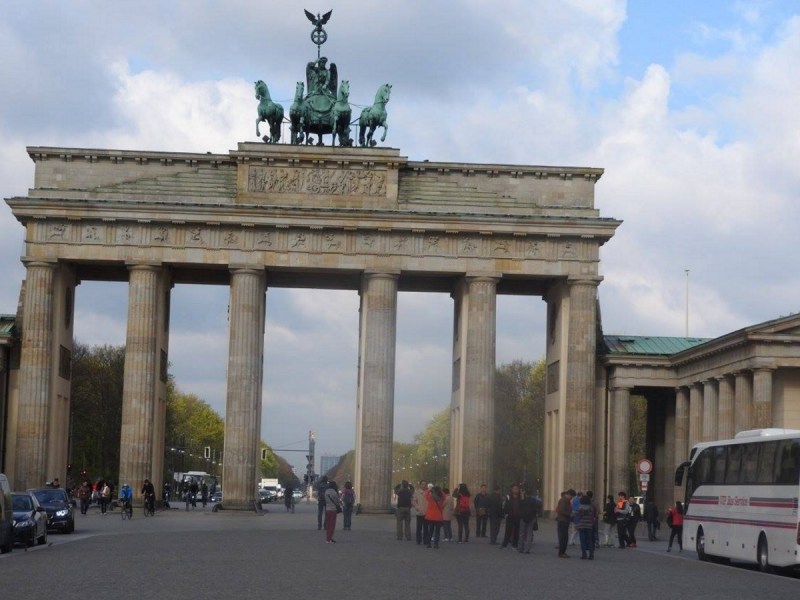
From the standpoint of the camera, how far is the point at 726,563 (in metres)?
47.9

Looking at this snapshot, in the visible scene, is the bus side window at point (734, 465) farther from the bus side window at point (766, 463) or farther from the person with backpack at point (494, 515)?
the person with backpack at point (494, 515)

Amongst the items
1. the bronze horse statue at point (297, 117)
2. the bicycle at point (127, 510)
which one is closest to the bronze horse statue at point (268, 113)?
the bronze horse statue at point (297, 117)

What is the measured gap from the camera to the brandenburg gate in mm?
76938

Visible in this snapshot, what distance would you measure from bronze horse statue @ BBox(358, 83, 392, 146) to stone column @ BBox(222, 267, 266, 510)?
8920 mm

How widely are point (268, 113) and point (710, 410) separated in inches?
1046

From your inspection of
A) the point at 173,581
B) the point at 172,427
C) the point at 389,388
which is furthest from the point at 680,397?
the point at 172,427

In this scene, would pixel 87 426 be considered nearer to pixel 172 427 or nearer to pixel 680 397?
pixel 172 427

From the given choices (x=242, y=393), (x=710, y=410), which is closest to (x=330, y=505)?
(x=242, y=393)

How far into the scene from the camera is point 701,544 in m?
49.3

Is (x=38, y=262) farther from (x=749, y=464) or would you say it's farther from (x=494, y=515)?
(x=749, y=464)

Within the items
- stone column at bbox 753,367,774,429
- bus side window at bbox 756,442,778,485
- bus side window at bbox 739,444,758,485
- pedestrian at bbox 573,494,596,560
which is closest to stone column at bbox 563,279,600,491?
stone column at bbox 753,367,774,429

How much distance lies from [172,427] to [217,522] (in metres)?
102

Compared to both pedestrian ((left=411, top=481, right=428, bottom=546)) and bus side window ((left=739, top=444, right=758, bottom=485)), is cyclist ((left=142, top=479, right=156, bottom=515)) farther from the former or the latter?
bus side window ((left=739, top=444, right=758, bottom=485))

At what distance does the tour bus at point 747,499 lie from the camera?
4034cm
